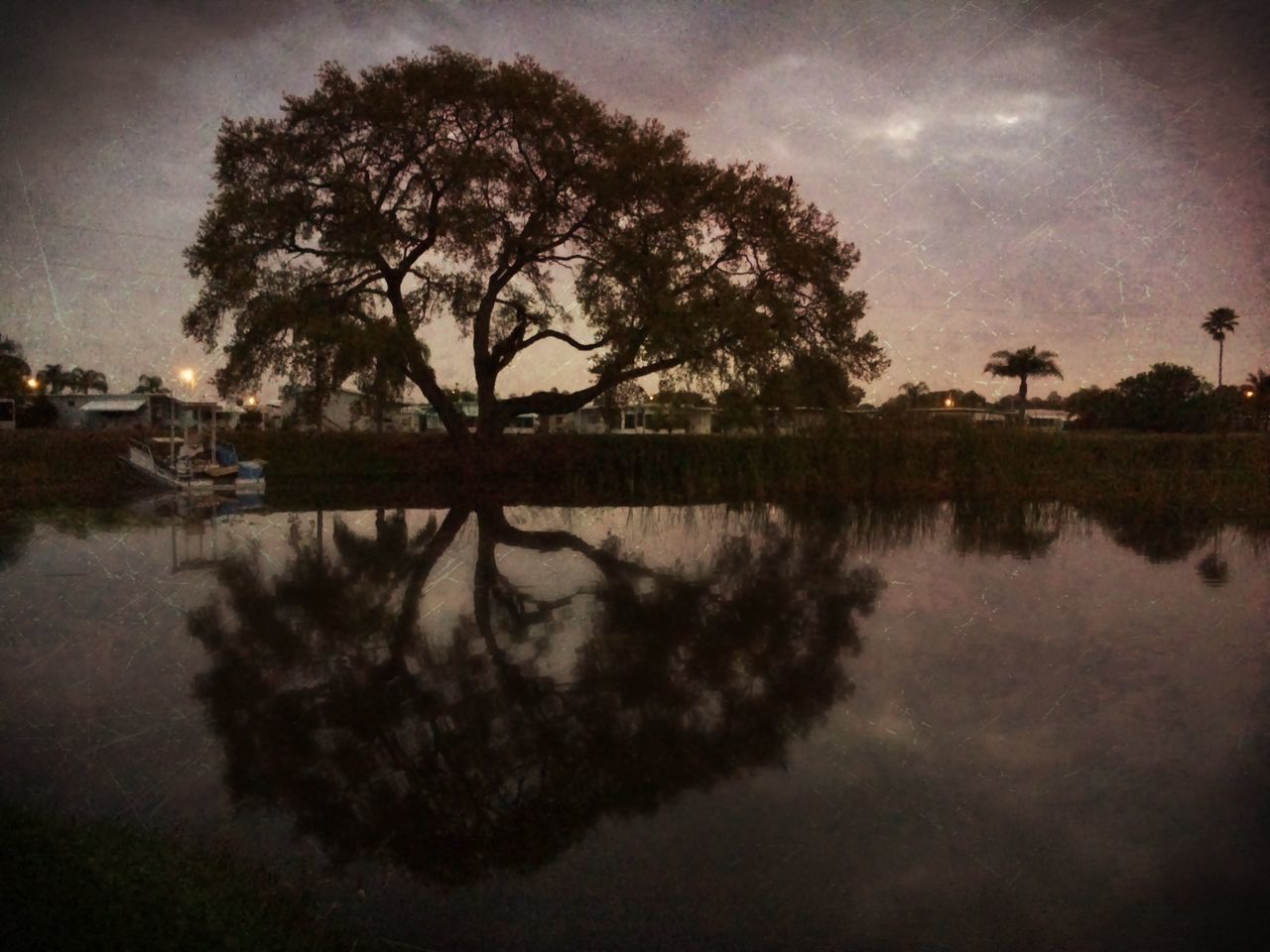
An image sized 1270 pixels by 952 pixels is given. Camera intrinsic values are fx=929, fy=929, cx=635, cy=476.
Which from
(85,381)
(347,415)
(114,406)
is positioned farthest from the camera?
(85,381)

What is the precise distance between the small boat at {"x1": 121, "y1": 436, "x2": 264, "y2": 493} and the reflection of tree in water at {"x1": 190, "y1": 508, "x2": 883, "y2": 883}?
15.1 metres

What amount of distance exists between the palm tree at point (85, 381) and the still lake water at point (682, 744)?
292 ft

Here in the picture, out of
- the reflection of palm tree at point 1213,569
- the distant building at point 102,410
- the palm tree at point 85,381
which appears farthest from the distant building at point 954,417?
the palm tree at point 85,381

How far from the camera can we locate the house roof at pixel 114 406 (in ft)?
183

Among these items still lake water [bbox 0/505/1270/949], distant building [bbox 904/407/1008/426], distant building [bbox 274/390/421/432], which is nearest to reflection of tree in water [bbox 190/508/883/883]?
still lake water [bbox 0/505/1270/949]

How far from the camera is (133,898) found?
3.33 metres

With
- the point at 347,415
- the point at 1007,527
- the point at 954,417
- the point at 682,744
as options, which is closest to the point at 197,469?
the point at 954,417

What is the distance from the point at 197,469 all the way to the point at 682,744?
2344 centimetres

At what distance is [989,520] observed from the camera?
17.1 meters

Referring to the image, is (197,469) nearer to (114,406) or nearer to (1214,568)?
(1214,568)

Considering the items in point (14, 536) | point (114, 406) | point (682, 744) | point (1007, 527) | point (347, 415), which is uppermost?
point (114, 406)

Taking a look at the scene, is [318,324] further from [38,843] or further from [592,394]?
[38,843]

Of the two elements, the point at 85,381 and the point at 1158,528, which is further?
the point at 85,381

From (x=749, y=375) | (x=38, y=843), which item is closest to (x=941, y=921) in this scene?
(x=38, y=843)
